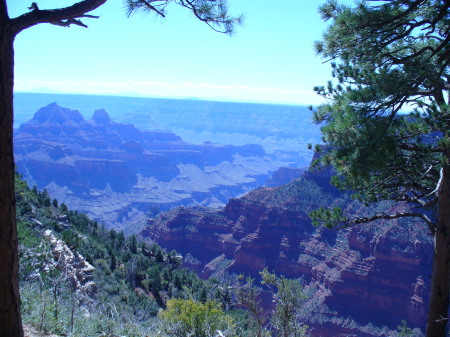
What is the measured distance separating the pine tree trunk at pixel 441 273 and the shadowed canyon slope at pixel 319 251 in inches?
994

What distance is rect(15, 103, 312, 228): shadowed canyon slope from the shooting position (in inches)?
4538

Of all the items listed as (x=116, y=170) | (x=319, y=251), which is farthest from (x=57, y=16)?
(x=116, y=170)

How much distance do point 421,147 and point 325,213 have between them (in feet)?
7.18

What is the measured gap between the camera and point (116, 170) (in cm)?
12912

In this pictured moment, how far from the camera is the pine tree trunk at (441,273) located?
219 inches

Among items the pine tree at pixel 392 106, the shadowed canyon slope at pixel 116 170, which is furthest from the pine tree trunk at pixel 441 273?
the shadowed canyon slope at pixel 116 170

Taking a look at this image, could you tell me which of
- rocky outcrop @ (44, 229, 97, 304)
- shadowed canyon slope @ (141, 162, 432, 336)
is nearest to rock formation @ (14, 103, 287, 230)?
shadowed canyon slope @ (141, 162, 432, 336)

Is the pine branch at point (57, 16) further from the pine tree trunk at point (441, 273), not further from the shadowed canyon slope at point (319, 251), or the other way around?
the shadowed canyon slope at point (319, 251)

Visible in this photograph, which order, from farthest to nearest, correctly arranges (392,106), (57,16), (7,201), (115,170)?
(115,170) < (392,106) < (57,16) < (7,201)

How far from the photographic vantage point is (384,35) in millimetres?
5855

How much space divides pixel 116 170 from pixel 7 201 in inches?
5103

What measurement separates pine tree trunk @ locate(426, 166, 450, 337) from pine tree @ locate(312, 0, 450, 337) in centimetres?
1

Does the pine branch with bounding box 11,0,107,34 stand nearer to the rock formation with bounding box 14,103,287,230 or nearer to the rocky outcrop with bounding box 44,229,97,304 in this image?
the rocky outcrop with bounding box 44,229,97,304

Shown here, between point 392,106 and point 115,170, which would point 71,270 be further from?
point 115,170
